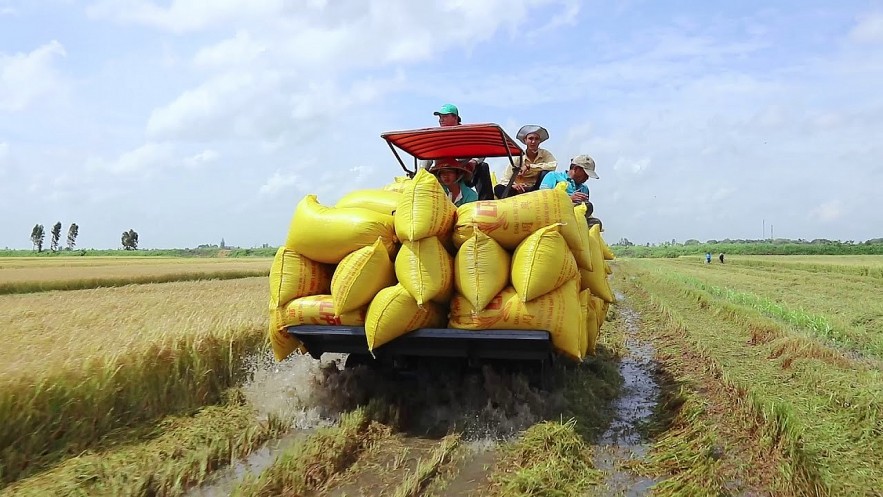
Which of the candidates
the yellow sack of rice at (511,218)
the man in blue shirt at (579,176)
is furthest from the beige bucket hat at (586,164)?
the yellow sack of rice at (511,218)

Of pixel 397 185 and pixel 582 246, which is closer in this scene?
pixel 582 246

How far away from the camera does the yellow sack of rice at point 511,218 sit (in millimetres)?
4160

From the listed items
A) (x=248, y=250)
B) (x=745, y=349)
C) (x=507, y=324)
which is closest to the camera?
(x=507, y=324)

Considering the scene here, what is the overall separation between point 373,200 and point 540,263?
149cm

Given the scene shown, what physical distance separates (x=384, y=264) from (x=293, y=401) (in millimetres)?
1453

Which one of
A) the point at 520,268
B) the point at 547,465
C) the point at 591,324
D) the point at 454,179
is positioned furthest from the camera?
the point at 454,179

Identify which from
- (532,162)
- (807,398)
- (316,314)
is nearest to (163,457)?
(316,314)

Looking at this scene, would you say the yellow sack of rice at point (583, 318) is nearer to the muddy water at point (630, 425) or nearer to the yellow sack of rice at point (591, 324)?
the yellow sack of rice at point (591, 324)

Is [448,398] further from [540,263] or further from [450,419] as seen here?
[540,263]

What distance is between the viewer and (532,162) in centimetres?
643

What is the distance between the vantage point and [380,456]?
3.79 metres

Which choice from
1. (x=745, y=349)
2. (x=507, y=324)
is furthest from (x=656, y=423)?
(x=745, y=349)

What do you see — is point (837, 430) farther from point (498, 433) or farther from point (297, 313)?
point (297, 313)

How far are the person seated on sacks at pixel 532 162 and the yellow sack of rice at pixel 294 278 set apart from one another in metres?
2.42
